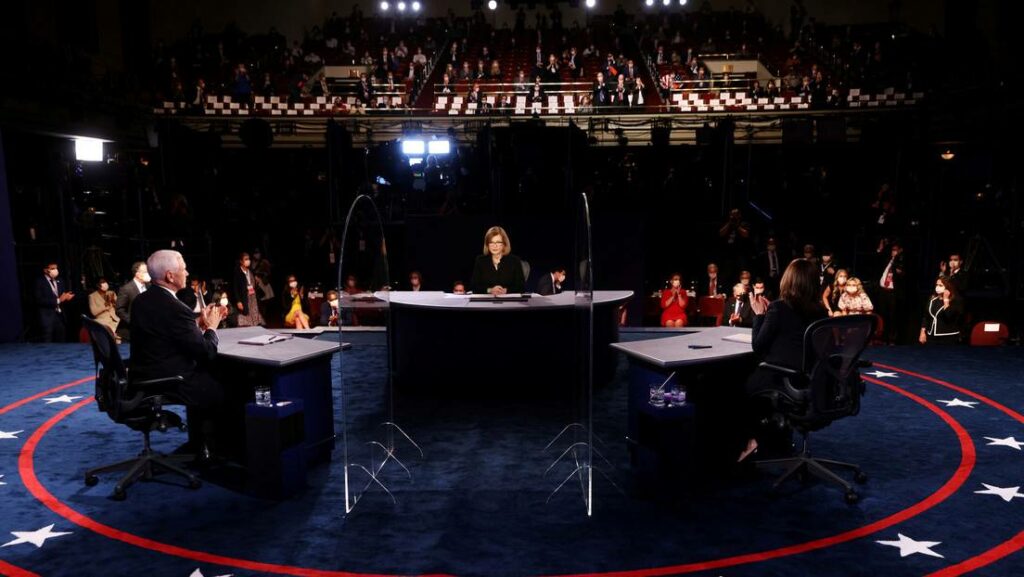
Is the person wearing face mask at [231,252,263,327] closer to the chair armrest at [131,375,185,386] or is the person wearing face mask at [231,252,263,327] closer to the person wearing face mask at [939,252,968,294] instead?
the chair armrest at [131,375,185,386]

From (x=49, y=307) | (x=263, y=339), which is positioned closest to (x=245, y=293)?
(x=49, y=307)

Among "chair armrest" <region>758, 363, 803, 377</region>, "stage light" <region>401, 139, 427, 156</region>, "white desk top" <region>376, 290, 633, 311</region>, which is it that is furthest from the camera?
"stage light" <region>401, 139, 427, 156</region>

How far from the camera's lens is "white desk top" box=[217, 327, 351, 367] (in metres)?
4.87

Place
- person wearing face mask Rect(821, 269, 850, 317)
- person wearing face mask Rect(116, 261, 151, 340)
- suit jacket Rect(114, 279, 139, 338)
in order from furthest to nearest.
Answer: person wearing face mask Rect(821, 269, 850, 317) < suit jacket Rect(114, 279, 139, 338) < person wearing face mask Rect(116, 261, 151, 340)

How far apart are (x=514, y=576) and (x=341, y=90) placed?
18.2 metres

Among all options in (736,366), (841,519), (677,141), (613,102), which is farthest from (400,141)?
(841,519)

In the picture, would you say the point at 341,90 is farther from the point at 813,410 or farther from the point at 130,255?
the point at 813,410

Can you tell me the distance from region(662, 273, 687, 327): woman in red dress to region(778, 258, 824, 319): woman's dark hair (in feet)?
22.5

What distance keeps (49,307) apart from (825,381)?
1016 cm

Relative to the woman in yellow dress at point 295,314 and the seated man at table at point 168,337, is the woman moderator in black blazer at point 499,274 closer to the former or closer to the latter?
the seated man at table at point 168,337

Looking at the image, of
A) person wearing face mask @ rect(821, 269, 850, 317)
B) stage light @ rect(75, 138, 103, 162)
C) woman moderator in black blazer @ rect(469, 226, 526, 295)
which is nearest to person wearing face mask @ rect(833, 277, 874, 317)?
person wearing face mask @ rect(821, 269, 850, 317)

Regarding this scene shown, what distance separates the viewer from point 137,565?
12.4ft

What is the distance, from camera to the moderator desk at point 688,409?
4566 millimetres

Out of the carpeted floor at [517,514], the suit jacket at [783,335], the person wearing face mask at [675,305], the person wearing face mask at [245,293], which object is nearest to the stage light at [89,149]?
the person wearing face mask at [245,293]
